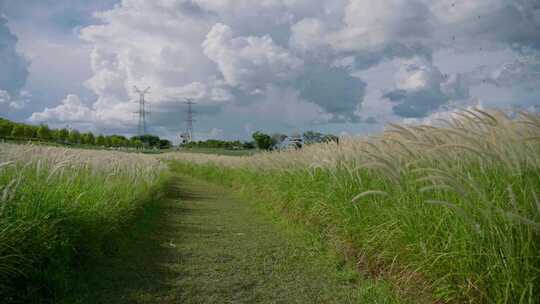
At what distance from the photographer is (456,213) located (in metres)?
2.67

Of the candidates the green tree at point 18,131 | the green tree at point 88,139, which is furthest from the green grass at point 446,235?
the green tree at point 88,139

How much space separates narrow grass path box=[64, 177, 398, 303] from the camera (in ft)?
11.4

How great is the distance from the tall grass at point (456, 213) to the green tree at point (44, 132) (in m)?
41.6

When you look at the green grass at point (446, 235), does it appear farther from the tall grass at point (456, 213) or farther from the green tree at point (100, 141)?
the green tree at point (100, 141)

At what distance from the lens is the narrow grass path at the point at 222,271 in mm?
3467

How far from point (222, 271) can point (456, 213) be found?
7.85 ft

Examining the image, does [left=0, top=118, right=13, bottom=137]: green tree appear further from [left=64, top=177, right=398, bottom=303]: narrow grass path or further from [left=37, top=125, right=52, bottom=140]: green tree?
[left=64, top=177, right=398, bottom=303]: narrow grass path

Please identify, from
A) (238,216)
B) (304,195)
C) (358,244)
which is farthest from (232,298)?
(238,216)

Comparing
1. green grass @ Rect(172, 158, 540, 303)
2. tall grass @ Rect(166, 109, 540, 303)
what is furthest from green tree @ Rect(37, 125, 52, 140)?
tall grass @ Rect(166, 109, 540, 303)

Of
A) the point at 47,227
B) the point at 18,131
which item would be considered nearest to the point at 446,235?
the point at 47,227

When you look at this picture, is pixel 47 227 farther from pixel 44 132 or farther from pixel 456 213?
pixel 44 132

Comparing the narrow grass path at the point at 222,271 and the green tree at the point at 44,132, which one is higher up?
the green tree at the point at 44,132

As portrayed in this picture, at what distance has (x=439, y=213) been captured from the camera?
121 inches

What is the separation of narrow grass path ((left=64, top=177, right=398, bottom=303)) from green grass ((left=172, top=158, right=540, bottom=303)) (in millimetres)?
248
